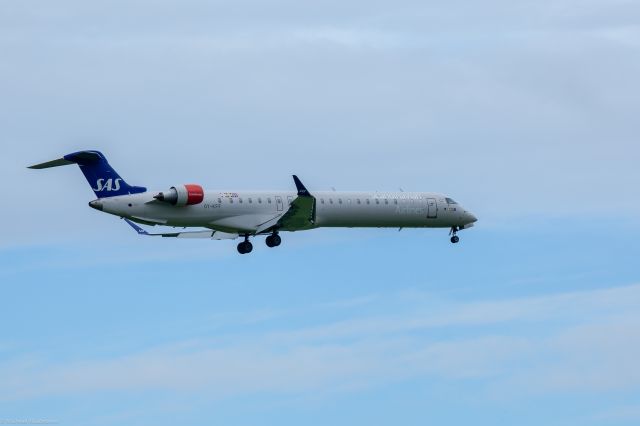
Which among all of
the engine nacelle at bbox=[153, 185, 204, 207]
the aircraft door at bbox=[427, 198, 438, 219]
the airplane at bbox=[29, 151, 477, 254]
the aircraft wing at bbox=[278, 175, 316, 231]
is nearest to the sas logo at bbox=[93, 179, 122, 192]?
the airplane at bbox=[29, 151, 477, 254]

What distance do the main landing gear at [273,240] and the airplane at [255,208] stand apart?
0.16 ft

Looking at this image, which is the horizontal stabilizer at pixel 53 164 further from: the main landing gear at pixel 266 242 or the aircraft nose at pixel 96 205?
the main landing gear at pixel 266 242

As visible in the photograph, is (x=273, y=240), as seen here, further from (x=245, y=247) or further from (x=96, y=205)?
(x=96, y=205)

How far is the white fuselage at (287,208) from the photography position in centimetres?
6456

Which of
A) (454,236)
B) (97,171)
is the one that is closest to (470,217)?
(454,236)

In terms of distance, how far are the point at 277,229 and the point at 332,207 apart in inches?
135

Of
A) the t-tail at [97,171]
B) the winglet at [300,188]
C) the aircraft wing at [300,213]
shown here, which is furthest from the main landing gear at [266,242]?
the t-tail at [97,171]

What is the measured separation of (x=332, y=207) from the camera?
7050 centimetres

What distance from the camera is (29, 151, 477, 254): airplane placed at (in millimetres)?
64438

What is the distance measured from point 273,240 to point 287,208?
1.73 metres

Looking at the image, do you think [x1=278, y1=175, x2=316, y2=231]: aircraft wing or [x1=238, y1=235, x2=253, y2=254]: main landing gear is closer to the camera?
[x1=278, y1=175, x2=316, y2=231]: aircraft wing

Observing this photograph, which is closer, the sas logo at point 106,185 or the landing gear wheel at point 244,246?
the sas logo at point 106,185

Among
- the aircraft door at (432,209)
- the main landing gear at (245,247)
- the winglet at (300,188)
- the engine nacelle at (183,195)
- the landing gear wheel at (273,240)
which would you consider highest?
the aircraft door at (432,209)

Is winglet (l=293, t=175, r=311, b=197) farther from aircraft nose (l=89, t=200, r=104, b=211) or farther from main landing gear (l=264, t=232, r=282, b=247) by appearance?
aircraft nose (l=89, t=200, r=104, b=211)
